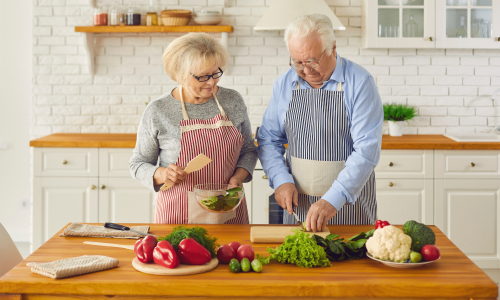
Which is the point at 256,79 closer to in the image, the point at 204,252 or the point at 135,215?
the point at 135,215

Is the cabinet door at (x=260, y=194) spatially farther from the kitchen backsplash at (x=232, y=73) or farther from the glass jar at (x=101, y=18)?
the glass jar at (x=101, y=18)

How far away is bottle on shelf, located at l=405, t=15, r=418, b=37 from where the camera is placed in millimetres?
3859

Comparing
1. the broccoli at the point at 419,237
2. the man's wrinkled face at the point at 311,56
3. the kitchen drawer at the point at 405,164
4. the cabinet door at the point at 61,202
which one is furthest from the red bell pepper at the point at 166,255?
the kitchen drawer at the point at 405,164

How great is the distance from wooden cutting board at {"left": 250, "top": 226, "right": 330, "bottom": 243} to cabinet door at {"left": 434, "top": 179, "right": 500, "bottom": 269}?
6.99 feet

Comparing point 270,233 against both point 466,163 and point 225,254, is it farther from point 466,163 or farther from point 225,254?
point 466,163

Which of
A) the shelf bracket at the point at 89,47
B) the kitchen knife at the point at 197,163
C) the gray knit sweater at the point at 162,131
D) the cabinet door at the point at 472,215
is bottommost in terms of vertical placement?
the cabinet door at the point at 472,215

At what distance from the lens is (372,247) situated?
148cm

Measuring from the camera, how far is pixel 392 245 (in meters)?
1.43

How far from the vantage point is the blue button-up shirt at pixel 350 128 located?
1907mm

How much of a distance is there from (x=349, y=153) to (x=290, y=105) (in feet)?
1.10

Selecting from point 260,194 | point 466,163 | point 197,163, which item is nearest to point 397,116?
point 466,163

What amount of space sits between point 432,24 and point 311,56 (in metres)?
2.37

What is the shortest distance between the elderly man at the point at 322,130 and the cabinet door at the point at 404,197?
54.8 inches

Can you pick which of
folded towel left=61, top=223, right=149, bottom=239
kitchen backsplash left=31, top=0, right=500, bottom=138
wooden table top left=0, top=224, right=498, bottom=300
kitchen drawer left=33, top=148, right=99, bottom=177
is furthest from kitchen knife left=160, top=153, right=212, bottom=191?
kitchen backsplash left=31, top=0, right=500, bottom=138
